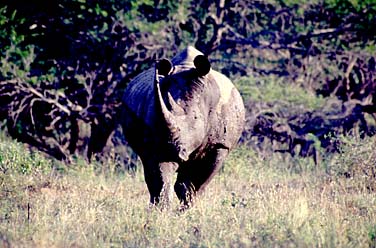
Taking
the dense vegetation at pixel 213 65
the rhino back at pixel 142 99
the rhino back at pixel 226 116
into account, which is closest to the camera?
the rhino back at pixel 142 99

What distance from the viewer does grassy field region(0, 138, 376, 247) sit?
245 inches

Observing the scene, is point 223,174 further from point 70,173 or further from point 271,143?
point 271,143

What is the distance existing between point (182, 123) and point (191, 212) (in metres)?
0.80

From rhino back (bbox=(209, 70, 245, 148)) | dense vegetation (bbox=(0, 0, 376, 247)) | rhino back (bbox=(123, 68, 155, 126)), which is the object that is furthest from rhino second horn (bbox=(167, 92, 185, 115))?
dense vegetation (bbox=(0, 0, 376, 247))

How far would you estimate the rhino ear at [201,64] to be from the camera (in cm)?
750

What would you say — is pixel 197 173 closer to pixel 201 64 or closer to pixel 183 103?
pixel 183 103

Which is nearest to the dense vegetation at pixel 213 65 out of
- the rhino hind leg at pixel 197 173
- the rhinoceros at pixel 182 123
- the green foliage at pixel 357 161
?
the green foliage at pixel 357 161

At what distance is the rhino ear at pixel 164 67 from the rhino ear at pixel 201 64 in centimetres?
26

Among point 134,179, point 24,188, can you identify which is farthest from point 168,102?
point 134,179

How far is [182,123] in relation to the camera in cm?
729

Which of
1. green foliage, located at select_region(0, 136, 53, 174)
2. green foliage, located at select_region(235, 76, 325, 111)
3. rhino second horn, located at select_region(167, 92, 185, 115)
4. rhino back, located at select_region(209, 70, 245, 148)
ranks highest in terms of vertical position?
rhino second horn, located at select_region(167, 92, 185, 115)

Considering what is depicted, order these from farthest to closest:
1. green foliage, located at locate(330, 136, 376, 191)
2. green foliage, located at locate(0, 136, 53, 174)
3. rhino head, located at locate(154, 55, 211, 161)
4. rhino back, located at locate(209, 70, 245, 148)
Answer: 1. green foliage, located at locate(330, 136, 376, 191)
2. green foliage, located at locate(0, 136, 53, 174)
3. rhino back, located at locate(209, 70, 245, 148)
4. rhino head, located at locate(154, 55, 211, 161)

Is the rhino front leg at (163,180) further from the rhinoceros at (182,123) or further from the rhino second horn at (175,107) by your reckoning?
the rhino second horn at (175,107)

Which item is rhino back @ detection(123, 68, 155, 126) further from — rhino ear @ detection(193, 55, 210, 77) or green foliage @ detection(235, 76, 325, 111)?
green foliage @ detection(235, 76, 325, 111)
